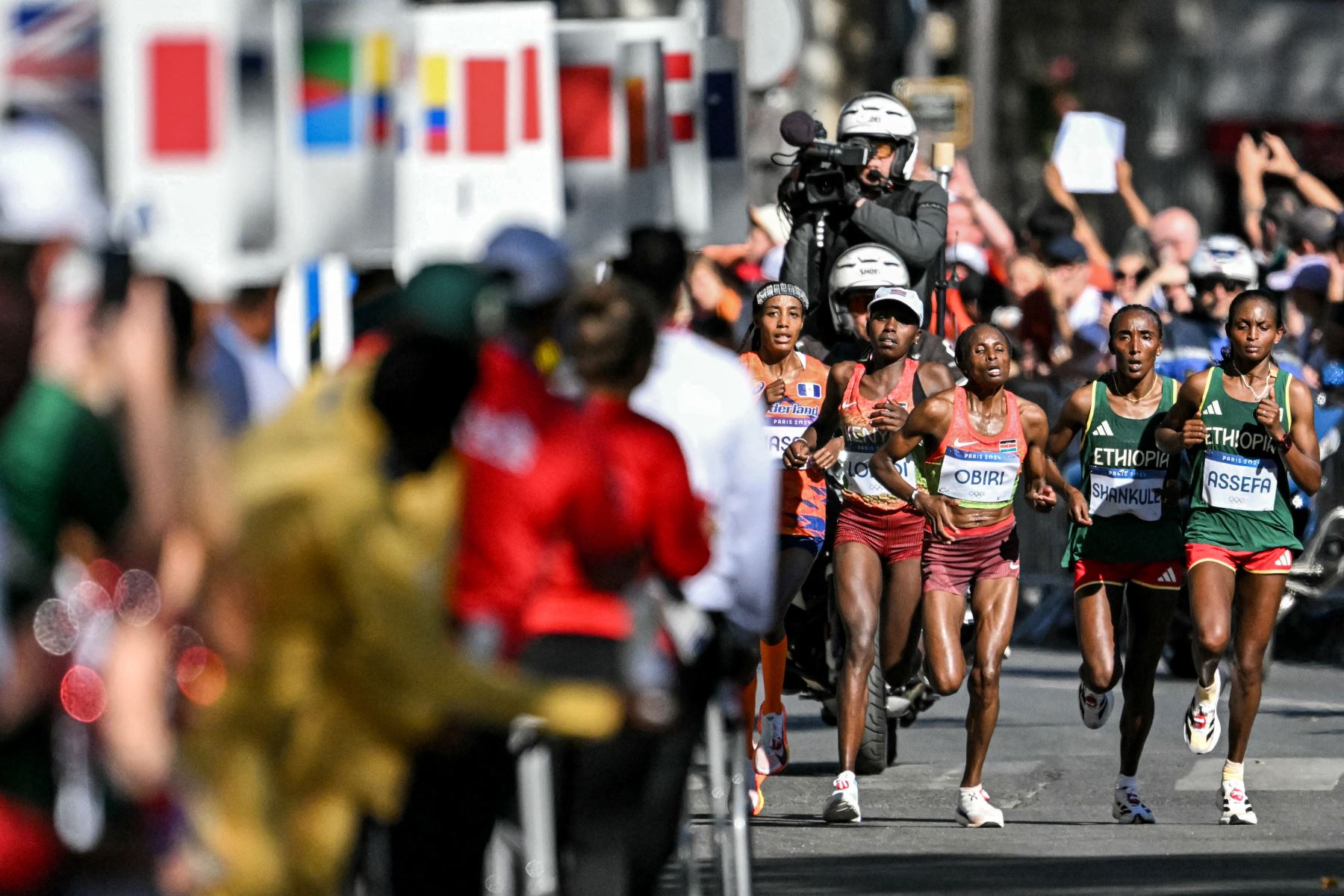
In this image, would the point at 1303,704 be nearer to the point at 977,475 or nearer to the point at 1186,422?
the point at 1186,422

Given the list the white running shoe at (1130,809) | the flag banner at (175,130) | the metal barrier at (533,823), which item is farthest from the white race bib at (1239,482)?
Result: the flag banner at (175,130)

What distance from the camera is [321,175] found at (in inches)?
317

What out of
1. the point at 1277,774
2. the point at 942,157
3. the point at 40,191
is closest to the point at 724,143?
the point at 1277,774

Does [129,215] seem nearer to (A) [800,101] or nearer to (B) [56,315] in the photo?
(B) [56,315]

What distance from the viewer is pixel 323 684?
6234mm

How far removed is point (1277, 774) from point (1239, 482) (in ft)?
5.23

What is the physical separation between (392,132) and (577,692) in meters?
2.45

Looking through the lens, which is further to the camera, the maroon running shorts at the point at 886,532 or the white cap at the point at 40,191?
the maroon running shorts at the point at 886,532

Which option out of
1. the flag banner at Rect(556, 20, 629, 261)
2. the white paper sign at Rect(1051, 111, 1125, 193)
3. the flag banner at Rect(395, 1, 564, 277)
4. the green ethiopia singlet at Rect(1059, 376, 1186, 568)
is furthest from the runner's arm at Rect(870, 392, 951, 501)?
the white paper sign at Rect(1051, 111, 1125, 193)

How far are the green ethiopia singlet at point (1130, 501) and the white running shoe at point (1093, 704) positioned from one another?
52 cm

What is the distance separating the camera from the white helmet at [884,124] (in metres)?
14.4

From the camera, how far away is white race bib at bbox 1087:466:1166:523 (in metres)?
12.8

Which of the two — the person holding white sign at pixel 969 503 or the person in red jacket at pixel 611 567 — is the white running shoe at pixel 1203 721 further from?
the person in red jacket at pixel 611 567

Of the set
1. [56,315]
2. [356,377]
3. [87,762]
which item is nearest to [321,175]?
[356,377]
